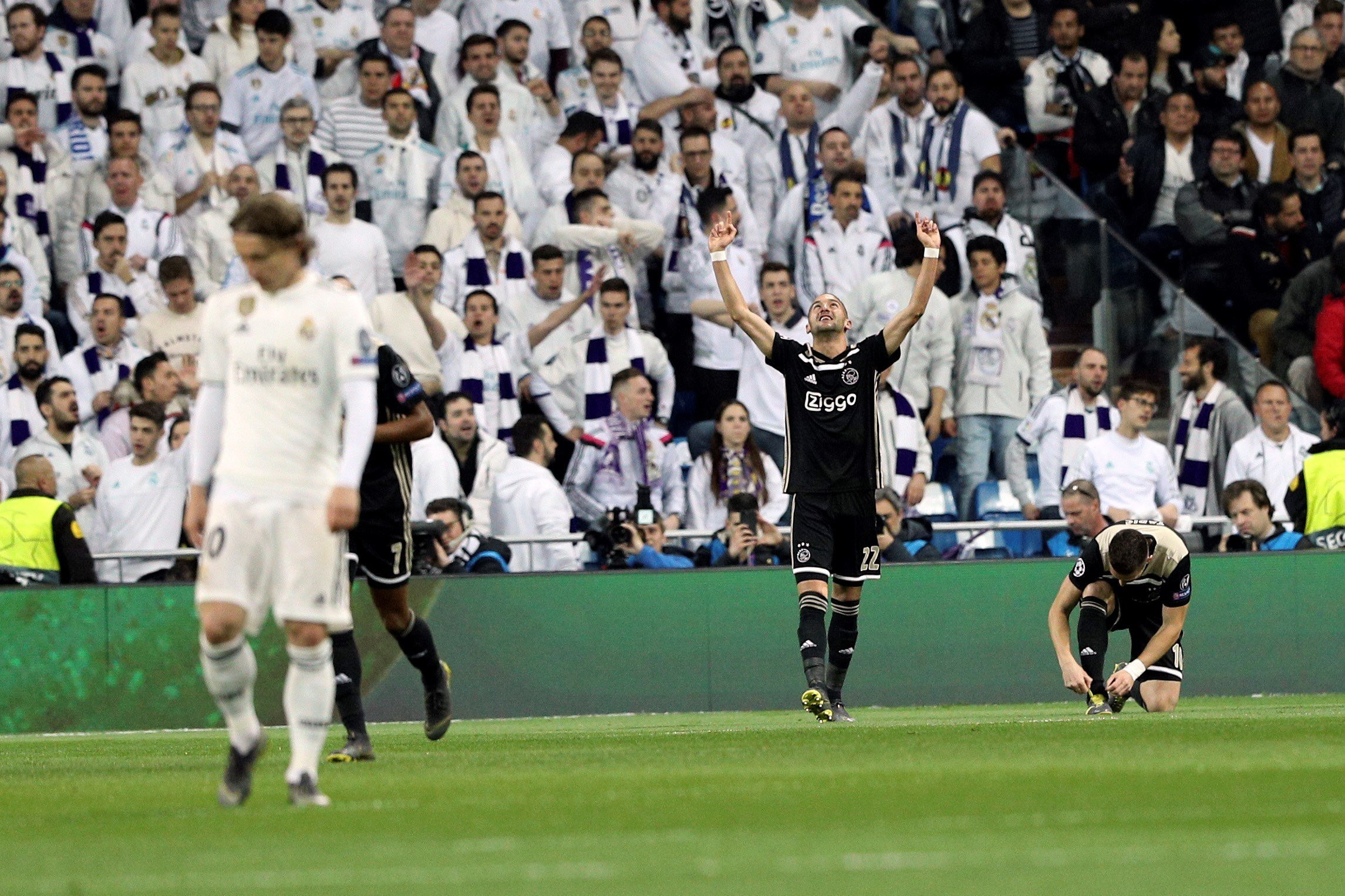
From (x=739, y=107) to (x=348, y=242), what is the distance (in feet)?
15.0

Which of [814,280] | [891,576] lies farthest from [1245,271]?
[891,576]

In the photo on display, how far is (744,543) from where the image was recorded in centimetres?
1648

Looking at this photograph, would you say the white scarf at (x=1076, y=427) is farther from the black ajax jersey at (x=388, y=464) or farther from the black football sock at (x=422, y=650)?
the black ajax jersey at (x=388, y=464)

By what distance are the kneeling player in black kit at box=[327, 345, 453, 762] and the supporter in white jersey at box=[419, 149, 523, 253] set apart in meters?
8.30

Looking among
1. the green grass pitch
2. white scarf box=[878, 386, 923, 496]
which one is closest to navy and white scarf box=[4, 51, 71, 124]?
white scarf box=[878, 386, 923, 496]

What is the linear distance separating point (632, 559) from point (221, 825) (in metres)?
9.80

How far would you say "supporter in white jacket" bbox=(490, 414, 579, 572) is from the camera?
1683 centimetres

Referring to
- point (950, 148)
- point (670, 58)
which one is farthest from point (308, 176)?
point (950, 148)

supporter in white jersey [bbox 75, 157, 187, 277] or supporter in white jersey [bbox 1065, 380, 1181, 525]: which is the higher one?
supporter in white jersey [bbox 75, 157, 187, 277]

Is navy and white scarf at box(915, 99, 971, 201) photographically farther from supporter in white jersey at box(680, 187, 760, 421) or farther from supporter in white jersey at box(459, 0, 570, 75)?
supporter in white jersey at box(459, 0, 570, 75)

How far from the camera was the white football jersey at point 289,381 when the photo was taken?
7.20 metres

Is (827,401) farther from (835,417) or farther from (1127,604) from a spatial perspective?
(1127,604)

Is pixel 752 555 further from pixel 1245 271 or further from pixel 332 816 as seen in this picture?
pixel 332 816

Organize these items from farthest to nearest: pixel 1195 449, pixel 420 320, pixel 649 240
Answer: pixel 649 240, pixel 1195 449, pixel 420 320
